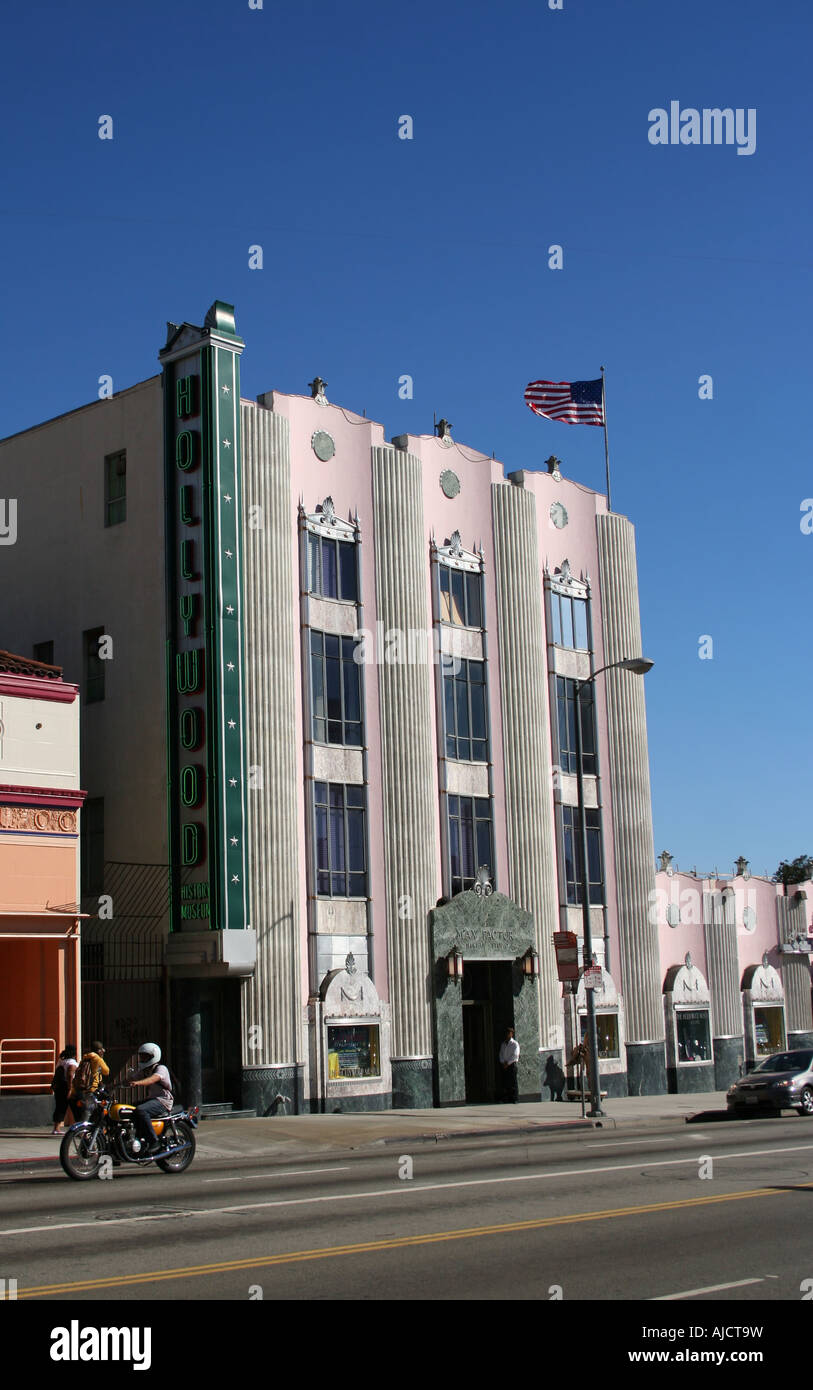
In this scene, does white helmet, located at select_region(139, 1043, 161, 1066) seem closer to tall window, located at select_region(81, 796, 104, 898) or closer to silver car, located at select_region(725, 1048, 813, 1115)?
tall window, located at select_region(81, 796, 104, 898)

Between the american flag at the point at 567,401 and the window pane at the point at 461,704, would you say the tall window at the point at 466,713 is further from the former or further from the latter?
the american flag at the point at 567,401

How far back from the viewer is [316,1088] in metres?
31.4

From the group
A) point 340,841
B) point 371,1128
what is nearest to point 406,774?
point 340,841

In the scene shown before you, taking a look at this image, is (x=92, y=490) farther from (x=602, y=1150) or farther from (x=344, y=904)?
(x=602, y=1150)

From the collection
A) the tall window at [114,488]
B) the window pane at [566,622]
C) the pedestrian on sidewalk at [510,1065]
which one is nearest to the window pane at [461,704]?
the window pane at [566,622]

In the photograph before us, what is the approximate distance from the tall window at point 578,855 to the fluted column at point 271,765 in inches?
406

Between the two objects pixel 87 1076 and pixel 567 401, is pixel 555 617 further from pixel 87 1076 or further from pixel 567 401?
pixel 87 1076

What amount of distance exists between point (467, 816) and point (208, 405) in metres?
12.1

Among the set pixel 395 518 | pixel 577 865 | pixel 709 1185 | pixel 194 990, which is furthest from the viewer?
pixel 577 865

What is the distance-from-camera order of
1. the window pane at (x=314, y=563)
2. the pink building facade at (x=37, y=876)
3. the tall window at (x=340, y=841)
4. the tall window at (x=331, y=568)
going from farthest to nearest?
1. the tall window at (x=331, y=568)
2. the window pane at (x=314, y=563)
3. the tall window at (x=340, y=841)
4. the pink building facade at (x=37, y=876)

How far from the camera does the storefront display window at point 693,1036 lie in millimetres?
42656

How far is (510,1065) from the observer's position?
1416 inches
